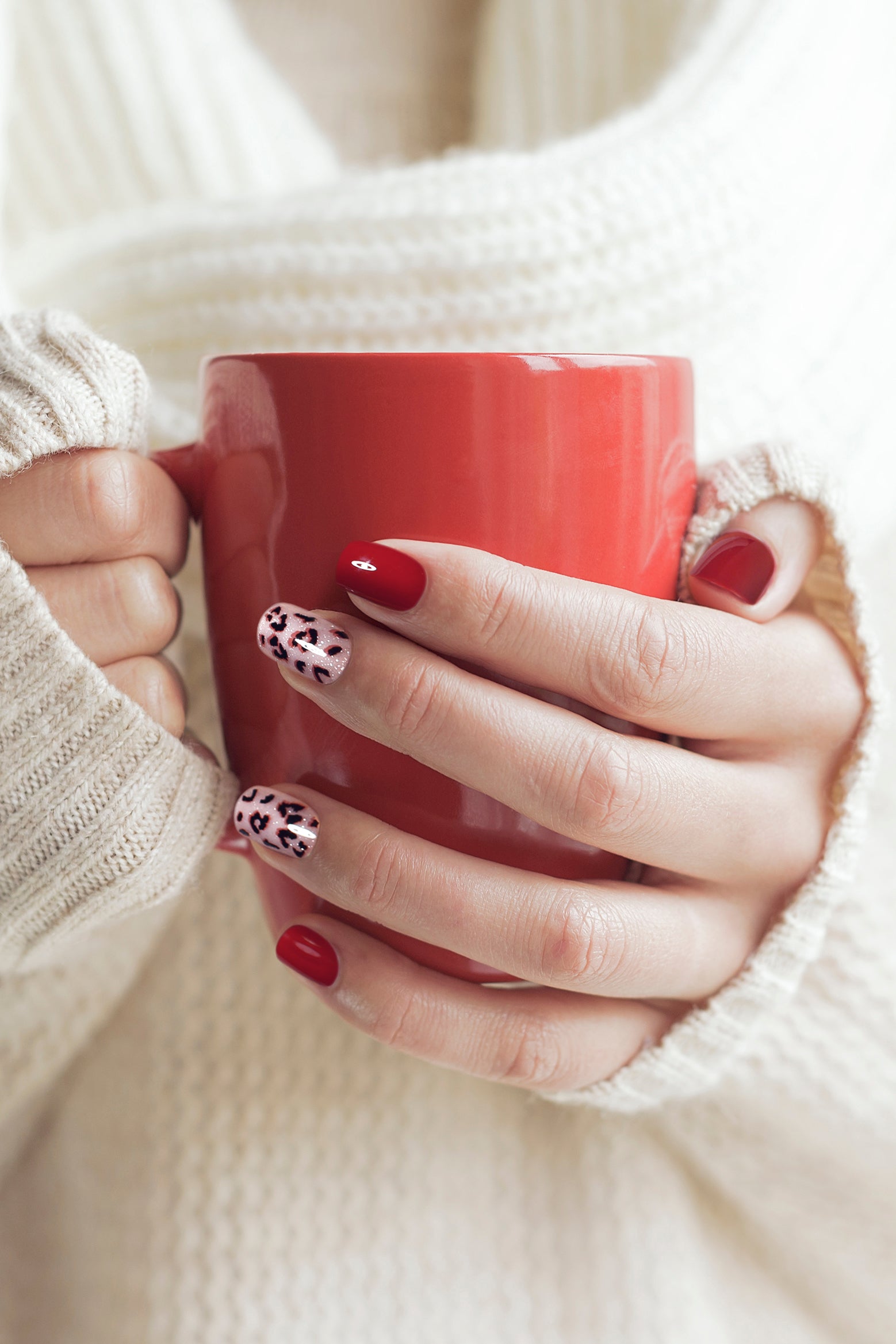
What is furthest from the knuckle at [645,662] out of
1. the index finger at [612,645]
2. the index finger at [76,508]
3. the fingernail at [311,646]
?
the index finger at [76,508]

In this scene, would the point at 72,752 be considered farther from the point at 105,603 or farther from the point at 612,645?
the point at 612,645

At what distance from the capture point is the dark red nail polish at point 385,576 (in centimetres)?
37

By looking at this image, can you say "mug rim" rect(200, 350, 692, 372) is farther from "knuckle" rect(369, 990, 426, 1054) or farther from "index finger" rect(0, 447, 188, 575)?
"knuckle" rect(369, 990, 426, 1054)

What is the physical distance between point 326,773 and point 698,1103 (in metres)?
0.38

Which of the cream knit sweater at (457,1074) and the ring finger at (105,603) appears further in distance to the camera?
the cream knit sweater at (457,1074)

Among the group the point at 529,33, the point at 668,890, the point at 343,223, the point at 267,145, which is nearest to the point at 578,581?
the point at 668,890

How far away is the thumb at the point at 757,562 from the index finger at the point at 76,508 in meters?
0.25

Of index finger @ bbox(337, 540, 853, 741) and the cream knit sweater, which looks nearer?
index finger @ bbox(337, 540, 853, 741)

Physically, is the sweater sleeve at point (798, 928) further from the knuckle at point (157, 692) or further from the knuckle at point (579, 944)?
the knuckle at point (157, 692)

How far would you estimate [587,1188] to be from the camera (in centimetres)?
66

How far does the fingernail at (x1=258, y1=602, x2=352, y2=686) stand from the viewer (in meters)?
0.38

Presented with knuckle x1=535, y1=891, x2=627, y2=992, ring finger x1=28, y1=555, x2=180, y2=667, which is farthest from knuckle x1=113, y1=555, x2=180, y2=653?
knuckle x1=535, y1=891, x2=627, y2=992

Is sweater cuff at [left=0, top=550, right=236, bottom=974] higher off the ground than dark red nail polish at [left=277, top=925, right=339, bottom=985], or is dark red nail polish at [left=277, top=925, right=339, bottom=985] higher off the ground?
sweater cuff at [left=0, top=550, right=236, bottom=974]

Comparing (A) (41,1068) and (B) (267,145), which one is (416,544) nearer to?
(A) (41,1068)
